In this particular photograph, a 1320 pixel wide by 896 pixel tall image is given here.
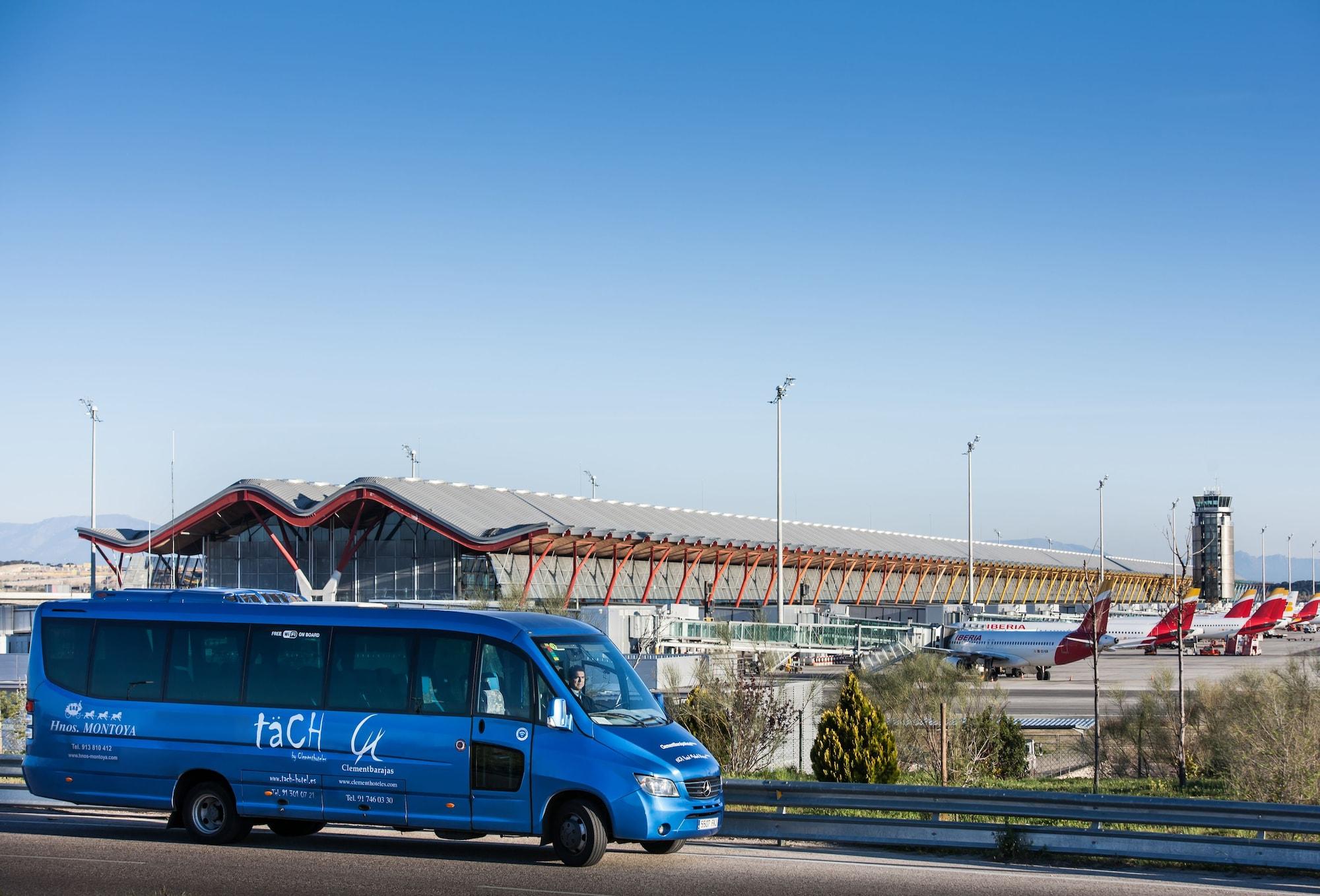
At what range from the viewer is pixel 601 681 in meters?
14.5

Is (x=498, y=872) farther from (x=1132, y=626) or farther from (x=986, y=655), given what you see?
(x=1132, y=626)

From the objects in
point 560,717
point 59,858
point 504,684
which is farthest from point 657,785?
point 59,858

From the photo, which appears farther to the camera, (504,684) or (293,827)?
(293,827)

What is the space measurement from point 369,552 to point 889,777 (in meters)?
45.8

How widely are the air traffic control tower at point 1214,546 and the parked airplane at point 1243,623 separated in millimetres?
80200

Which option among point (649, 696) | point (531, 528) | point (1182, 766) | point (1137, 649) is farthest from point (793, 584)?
point (649, 696)

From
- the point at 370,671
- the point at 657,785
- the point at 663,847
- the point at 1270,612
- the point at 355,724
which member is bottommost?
the point at 663,847

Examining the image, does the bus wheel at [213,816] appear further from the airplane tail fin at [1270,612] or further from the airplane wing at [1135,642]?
the airplane tail fin at [1270,612]

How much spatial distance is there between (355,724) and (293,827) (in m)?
2.20

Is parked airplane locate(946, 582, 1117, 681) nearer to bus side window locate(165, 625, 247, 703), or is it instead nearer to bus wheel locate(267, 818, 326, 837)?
bus wheel locate(267, 818, 326, 837)

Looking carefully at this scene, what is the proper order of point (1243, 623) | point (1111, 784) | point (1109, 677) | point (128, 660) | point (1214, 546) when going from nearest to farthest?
point (128, 660)
point (1111, 784)
point (1109, 677)
point (1243, 623)
point (1214, 546)

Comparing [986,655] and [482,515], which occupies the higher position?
[482,515]

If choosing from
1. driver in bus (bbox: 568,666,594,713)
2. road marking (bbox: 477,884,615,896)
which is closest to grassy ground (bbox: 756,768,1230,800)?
driver in bus (bbox: 568,666,594,713)

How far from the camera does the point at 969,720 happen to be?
34.5 m
